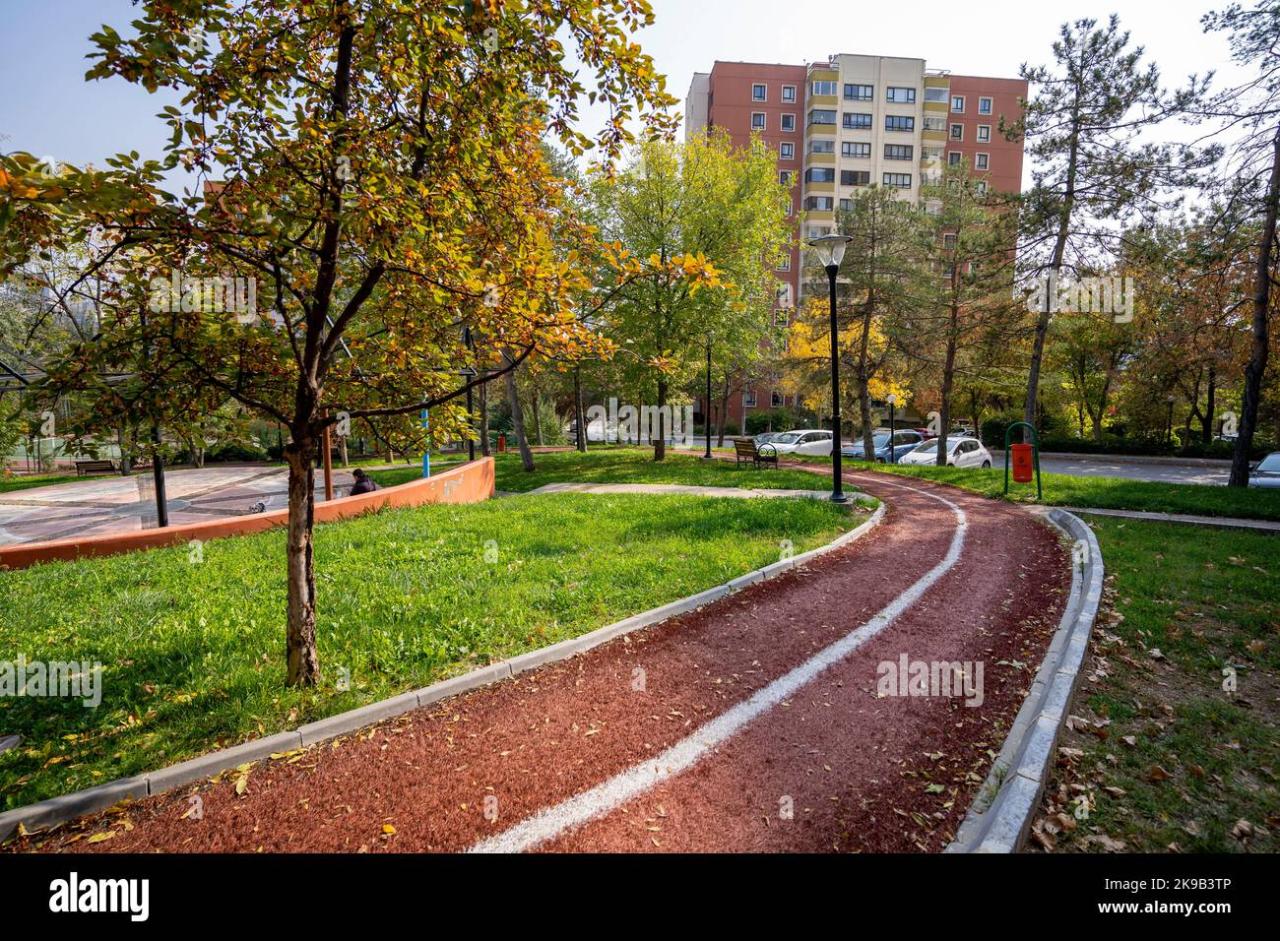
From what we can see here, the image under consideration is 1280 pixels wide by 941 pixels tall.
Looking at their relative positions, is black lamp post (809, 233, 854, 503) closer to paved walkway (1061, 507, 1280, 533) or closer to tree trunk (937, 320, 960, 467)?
paved walkway (1061, 507, 1280, 533)

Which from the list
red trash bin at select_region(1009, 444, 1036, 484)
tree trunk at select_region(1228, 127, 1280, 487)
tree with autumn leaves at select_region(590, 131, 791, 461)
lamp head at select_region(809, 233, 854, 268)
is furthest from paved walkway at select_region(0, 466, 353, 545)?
tree trunk at select_region(1228, 127, 1280, 487)

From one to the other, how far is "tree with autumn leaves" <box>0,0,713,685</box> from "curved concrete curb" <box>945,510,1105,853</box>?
12.2ft

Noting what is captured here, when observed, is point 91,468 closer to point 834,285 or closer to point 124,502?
point 124,502

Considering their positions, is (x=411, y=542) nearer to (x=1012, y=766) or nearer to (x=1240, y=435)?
(x=1012, y=766)

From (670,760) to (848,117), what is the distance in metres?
60.5

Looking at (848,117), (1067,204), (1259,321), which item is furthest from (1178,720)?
(848,117)

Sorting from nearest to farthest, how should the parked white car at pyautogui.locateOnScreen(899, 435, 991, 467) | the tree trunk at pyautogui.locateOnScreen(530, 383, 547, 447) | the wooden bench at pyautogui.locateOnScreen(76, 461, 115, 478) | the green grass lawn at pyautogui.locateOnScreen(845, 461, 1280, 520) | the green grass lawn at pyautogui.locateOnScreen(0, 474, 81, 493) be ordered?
the green grass lawn at pyautogui.locateOnScreen(845, 461, 1280, 520)
the green grass lawn at pyautogui.locateOnScreen(0, 474, 81, 493)
the parked white car at pyautogui.locateOnScreen(899, 435, 991, 467)
the wooden bench at pyautogui.locateOnScreen(76, 461, 115, 478)
the tree trunk at pyautogui.locateOnScreen(530, 383, 547, 447)

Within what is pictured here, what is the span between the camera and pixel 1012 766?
3408 mm

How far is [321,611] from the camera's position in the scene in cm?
569

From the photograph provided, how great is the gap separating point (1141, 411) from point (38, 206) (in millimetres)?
43927

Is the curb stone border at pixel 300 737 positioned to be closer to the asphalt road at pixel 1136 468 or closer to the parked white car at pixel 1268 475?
the parked white car at pixel 1268 475

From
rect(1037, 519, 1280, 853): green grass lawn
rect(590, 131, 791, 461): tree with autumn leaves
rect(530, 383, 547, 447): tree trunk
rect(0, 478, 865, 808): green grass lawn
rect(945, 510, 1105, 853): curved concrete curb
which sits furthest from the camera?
rect(530, 383, 547, 447): tree trunk

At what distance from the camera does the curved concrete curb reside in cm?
287
